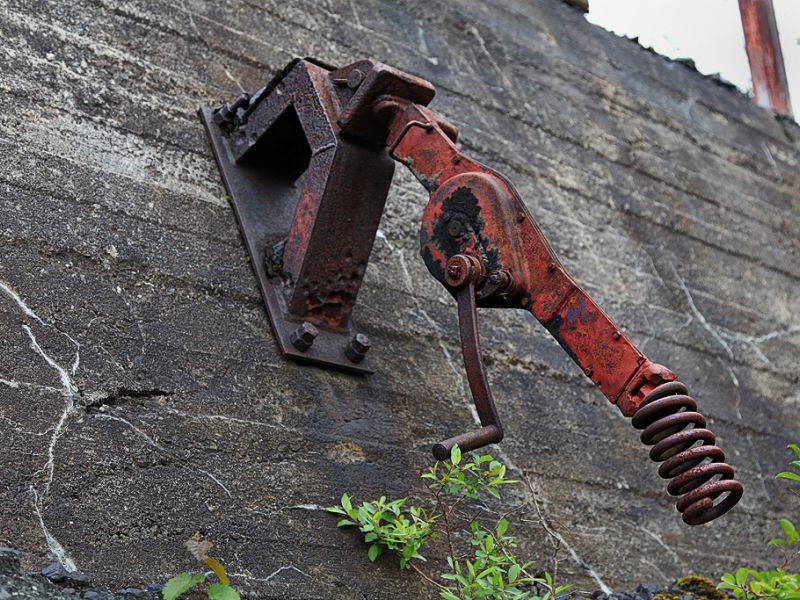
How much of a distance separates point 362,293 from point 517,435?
0.52 m

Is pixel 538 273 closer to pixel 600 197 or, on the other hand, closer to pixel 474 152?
pixel 474 152

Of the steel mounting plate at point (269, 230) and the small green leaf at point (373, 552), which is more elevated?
the steel mounting plate at point (269, 230)

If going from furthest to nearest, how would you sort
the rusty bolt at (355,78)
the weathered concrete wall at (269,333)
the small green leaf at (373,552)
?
the rusty bolt at (355,78)
the small green leaf at (373,552)
the weathered concrete wall at (269,333)

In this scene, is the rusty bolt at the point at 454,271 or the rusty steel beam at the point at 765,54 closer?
the rusty bolt at the point at 454,271

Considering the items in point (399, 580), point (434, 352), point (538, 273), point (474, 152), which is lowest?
point (399, 580)

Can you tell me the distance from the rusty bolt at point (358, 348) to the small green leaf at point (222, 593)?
0.69 m

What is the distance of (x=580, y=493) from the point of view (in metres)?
2.28

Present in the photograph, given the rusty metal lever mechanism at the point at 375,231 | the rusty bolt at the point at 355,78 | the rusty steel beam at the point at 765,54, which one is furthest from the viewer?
the rusty steel beam at the point at 765,54

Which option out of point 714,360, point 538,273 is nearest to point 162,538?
point 538,273

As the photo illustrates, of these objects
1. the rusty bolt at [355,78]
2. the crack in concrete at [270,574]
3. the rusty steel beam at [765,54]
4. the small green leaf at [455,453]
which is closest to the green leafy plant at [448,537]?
the small green leaf at [455,453]

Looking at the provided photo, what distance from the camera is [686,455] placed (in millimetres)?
1428

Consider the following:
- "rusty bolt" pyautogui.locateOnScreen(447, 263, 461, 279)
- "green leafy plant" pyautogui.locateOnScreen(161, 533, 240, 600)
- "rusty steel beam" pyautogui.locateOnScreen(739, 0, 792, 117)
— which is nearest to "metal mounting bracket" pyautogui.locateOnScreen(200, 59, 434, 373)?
"rusty bolt" pyautogui.locateOnScreen(447, 263, 461, 279)

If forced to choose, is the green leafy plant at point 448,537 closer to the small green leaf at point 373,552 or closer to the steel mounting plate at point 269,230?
the small green leaf at point 373,552

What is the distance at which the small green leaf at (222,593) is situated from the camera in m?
1.39
